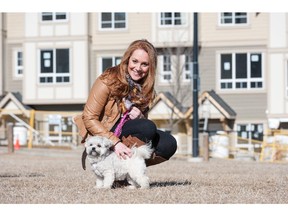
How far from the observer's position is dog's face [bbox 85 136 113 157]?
7.58 meters

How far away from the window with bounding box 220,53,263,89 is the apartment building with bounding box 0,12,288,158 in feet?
0.14

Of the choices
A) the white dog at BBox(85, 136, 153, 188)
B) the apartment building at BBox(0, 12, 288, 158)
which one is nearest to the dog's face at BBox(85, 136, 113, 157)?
the white dog at BBox(85, 136, 153, 188)

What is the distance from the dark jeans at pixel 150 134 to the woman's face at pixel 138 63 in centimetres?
51

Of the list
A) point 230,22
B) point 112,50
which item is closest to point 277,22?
point 230,22

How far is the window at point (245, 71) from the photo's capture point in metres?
32.5

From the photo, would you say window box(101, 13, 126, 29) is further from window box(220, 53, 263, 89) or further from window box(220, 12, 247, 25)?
window box(220, 53, 263, 89)

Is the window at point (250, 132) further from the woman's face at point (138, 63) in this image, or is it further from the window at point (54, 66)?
the woman's face at point (138, 63)

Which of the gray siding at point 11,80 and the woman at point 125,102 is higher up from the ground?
the gray siding at point 11,80

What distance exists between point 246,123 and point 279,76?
8.22 feet

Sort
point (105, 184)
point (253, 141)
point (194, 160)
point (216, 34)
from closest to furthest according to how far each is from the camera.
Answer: point (105, 184) < point (194, 160) < point (253, 141) < point (216, 34)

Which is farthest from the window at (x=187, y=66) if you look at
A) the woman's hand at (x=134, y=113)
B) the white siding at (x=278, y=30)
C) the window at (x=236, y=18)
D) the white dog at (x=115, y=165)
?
the white dog at (x=115, y=165)

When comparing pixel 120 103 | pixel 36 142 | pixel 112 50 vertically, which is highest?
pixel 112 50

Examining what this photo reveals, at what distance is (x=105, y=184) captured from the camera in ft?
25.5

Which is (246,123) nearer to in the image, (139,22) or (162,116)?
(162,116)
